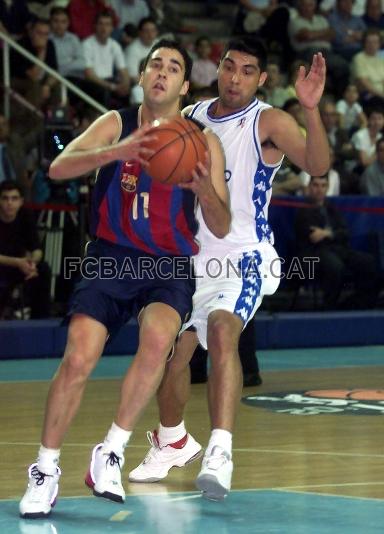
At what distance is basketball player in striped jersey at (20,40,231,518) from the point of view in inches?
233

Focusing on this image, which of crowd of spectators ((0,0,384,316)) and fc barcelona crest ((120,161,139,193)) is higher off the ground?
crowd of spectators ((0,0,384,316))

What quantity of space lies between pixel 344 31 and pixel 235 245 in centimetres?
1143

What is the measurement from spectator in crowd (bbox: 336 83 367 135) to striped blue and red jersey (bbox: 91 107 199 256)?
1019cm

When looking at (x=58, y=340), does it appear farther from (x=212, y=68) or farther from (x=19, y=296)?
(x=212, y=68)

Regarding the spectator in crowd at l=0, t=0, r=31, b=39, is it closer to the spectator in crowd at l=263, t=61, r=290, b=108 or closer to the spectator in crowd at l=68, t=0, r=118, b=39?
the spectator in crowd at l=68, t=0, r=118, b=39

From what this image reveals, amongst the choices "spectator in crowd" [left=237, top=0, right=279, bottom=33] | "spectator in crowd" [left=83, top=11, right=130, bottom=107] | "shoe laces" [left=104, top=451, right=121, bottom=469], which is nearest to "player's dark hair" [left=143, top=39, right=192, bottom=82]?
"shoe laces" [left=104, top=451, right=121, bottom=469]

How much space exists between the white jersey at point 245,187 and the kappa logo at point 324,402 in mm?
2475

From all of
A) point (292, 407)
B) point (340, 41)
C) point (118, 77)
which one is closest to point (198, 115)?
point (292, 407)

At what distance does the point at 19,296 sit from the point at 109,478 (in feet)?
22.0

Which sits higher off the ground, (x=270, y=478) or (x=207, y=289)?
(x=207, y=289)

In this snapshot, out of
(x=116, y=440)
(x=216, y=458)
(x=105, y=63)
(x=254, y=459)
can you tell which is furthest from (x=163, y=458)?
(x=105, y=63)

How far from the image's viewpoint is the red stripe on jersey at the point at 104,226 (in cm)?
621

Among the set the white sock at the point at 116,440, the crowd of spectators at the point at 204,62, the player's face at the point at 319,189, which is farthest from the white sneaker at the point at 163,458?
the player's face at the point at 319,189

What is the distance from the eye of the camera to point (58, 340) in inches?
475
